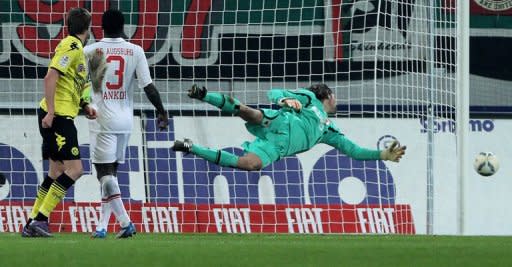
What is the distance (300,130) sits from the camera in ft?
39.6

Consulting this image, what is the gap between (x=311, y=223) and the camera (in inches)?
566

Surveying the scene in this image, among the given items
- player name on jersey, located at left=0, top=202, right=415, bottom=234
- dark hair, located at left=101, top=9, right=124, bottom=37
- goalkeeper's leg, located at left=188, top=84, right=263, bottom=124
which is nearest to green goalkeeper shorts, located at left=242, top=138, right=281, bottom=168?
goalkeeper's leg, located at left=188, top=84, right=263, bottom=124


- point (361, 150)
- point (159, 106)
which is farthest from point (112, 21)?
point (361, 150)

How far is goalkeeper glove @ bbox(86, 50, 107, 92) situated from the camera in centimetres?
1116

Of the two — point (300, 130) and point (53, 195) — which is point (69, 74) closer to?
point (53, 195)

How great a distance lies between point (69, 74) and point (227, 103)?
1.43m

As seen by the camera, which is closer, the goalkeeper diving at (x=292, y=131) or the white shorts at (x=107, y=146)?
the white shorts at (x=107, y=146)

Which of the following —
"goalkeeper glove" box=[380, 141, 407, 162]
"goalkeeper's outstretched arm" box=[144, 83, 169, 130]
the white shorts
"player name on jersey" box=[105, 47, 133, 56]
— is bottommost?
"goalkeeper glove" box=[380, 141, 407, 162]

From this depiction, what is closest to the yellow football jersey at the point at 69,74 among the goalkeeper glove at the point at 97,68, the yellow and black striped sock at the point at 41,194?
the goalkeeper glove at the point at 97,68

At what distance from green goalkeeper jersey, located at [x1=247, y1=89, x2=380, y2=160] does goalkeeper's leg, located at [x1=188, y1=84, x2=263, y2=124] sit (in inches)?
6.6

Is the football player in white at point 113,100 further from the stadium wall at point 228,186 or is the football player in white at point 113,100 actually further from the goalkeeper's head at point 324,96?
the stadium wall at point 228,186

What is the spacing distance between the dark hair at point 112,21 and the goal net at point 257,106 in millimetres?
3353

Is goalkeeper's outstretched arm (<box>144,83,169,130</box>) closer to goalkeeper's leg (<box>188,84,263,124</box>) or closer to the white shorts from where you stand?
goalkeeper's leg (<box>188,84,263,124</box>)

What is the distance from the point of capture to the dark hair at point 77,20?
34.4 feet
